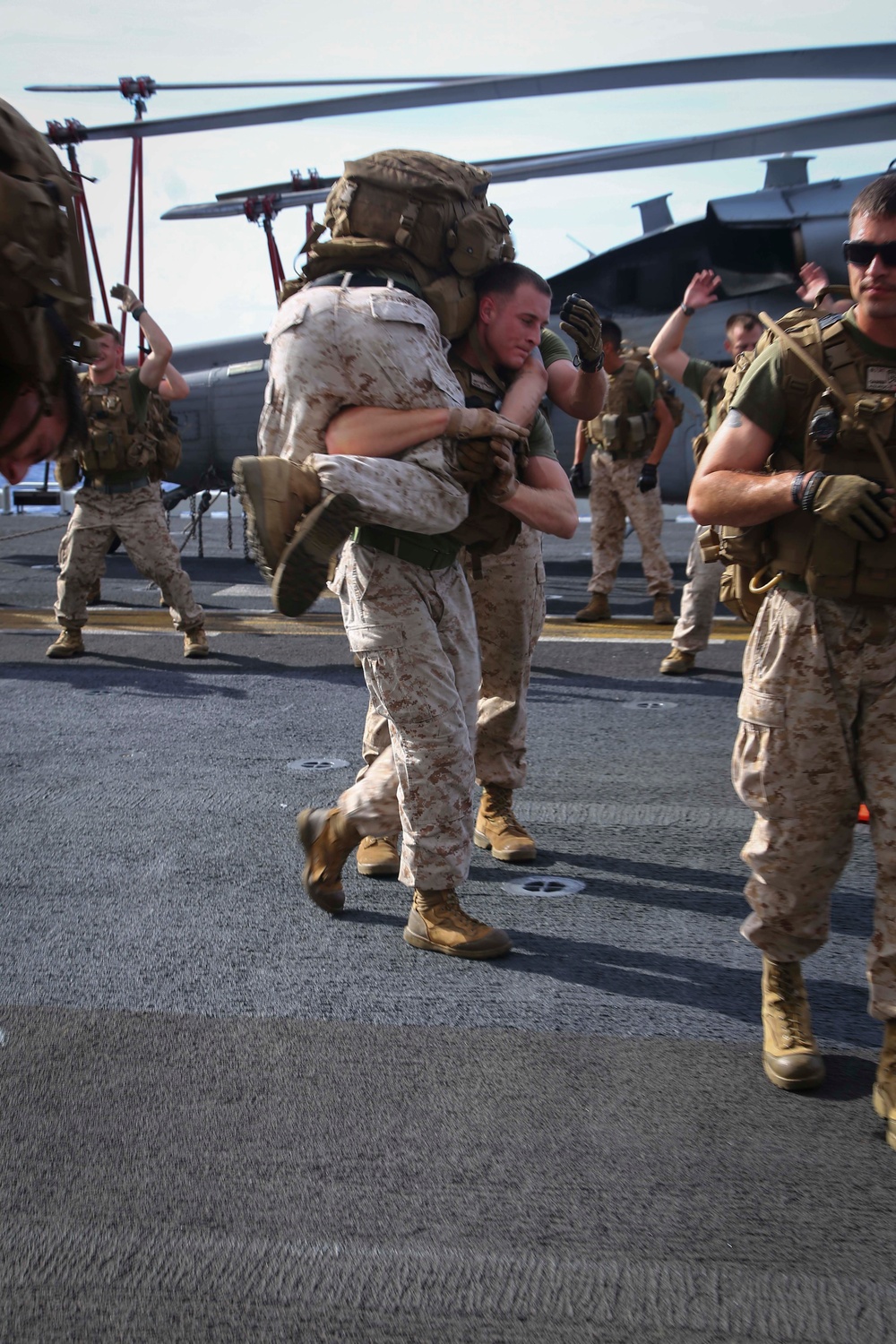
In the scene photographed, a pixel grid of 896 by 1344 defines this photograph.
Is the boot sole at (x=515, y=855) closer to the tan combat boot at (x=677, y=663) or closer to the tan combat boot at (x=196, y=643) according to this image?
the tan combat boot at (x=677, y=663)

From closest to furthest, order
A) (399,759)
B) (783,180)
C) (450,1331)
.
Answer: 1. (450,1331)
2. (399,759)
3. (783,180)

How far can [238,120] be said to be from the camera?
33.4 ft

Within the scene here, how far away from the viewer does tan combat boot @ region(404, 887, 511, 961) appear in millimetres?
3455

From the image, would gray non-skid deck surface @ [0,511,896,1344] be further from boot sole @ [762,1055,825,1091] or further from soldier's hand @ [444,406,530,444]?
soldier's hand @ [444,406,530,444]

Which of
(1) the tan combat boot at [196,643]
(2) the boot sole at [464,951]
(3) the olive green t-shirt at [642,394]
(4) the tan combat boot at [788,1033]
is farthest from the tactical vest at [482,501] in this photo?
(3) the olive green t-shirt at [642,394]

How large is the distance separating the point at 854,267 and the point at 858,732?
103cm

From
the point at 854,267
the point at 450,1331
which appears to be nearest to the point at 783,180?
the point at 854,267

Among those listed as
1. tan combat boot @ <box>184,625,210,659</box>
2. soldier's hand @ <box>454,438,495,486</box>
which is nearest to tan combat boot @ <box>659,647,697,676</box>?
tan combat boot @ <box>184,625,210,659</box>

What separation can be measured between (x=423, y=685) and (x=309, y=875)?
0.78 meters

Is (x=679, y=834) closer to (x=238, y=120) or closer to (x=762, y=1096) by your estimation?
(x=762, y=1096)

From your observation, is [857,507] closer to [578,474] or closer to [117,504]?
[117,504]

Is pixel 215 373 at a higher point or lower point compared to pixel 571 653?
higher

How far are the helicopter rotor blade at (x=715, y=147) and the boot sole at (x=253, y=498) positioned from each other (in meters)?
7.68

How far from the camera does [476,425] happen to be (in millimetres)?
3150
